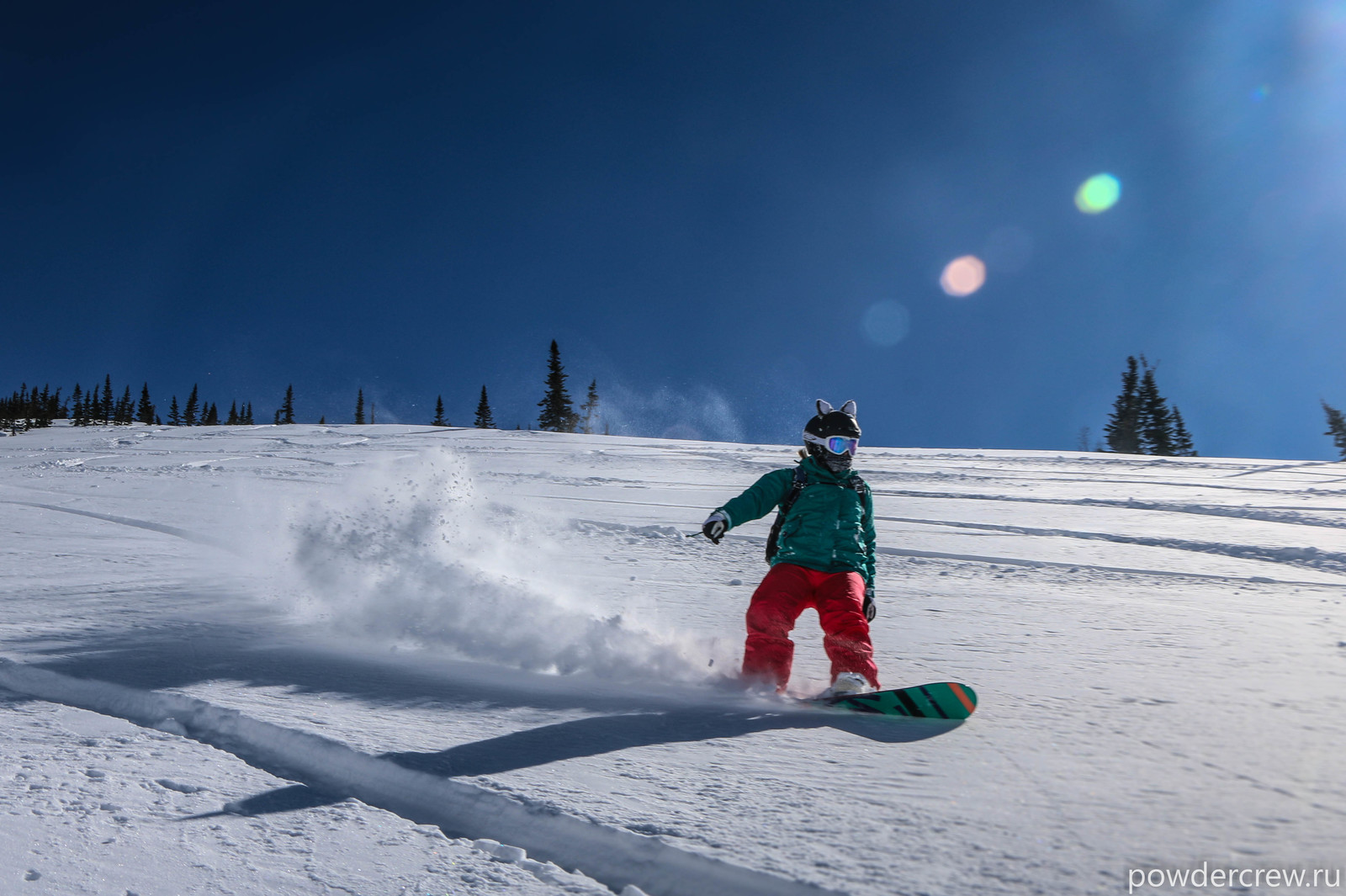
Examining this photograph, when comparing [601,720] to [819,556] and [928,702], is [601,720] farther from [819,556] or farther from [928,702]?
[819,556]

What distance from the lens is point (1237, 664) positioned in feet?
10.0

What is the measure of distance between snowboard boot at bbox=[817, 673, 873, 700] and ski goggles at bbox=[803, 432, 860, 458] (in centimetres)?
146

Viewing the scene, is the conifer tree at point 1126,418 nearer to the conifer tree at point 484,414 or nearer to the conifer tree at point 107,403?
the conifer tree at point 484,414

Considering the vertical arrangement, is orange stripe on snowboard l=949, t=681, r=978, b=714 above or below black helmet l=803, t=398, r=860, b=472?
below

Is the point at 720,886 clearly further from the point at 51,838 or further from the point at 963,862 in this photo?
the point at 51,838

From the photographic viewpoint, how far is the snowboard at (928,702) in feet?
8.13

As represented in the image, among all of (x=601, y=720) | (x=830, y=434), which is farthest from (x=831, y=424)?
(x=601, y=720)

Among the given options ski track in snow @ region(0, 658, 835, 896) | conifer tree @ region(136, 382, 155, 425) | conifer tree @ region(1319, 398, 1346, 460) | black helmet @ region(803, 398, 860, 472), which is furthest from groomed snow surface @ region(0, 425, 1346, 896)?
conifer tree @ region(136, 382, 155, 425)

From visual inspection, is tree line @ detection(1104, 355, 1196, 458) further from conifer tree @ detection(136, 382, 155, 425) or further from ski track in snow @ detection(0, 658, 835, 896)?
conifer tree @ detection(136, 382, 155, 425)

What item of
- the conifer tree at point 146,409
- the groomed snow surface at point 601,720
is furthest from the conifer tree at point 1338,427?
the conifer tree at point 146,409

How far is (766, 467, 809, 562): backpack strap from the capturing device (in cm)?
377

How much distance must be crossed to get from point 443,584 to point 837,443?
2.51 m

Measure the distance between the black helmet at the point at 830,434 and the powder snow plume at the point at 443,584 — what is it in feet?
4.76

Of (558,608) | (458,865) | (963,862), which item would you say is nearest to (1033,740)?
(963,862)
